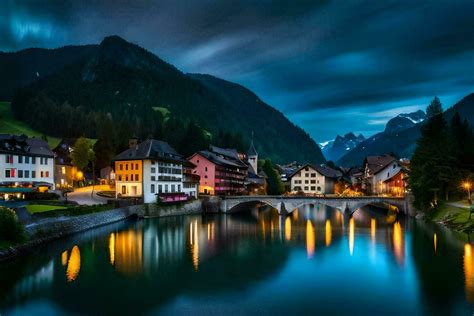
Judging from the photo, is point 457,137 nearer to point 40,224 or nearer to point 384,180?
point 384,180

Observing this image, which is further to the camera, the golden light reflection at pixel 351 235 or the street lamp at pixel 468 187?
the street lamp at pixel 468 187

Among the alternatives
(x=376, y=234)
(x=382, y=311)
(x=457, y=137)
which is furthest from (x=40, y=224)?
(x=457, y=137)

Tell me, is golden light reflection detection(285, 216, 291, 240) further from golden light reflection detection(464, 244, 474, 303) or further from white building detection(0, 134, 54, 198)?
white building detection(0, 134, 54, 198)

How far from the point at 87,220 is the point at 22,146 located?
27604 mm

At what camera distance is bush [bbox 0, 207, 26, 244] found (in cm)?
4447

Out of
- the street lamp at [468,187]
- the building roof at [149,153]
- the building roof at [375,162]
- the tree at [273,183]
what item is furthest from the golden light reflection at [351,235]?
the building roof at [375,162]

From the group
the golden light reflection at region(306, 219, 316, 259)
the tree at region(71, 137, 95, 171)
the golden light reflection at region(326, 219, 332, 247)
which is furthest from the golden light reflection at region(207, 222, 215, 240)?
the tree at region(71, 137, 95, 171)

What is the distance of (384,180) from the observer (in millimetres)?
127562

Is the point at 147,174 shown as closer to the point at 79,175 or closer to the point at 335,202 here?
the point at 79,175

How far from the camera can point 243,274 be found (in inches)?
1612

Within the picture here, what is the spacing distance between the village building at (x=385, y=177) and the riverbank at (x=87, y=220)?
54.4 m

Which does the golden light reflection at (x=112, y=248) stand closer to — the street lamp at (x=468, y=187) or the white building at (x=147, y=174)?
the white building at (x=147, y=174)

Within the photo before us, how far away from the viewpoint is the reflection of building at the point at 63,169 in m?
104

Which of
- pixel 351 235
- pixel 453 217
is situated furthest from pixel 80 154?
pixel 453 217
